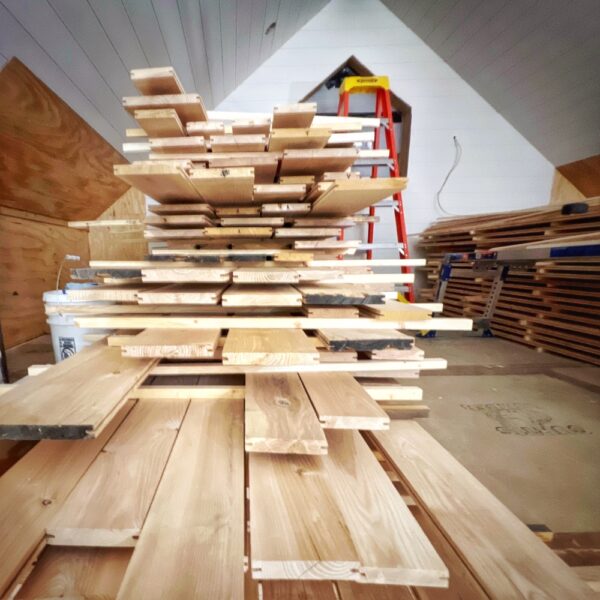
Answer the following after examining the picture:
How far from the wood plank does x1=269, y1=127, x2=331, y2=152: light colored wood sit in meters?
1.27

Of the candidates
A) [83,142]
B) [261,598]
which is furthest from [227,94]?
[261,598]

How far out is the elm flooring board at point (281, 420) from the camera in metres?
0.75

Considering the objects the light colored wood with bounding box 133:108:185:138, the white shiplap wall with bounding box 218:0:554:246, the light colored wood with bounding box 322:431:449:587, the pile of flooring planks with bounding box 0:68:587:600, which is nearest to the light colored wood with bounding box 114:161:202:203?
the pile of flooring planks with bounding box 0:68:587:600

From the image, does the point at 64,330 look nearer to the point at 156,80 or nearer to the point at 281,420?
the point at 156,80

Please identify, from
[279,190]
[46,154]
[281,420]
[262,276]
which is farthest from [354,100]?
[281,420]

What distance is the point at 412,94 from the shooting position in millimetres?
4457

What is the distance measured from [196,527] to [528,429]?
204cm

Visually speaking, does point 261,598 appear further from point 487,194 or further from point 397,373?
point 487,194

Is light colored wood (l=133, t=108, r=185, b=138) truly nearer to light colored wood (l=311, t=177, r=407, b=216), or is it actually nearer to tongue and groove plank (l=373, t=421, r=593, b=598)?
light colored wood (l=311, t=177, r=407, b=216)

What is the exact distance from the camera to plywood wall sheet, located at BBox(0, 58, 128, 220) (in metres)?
1.65

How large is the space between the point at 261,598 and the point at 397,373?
39.8 inches

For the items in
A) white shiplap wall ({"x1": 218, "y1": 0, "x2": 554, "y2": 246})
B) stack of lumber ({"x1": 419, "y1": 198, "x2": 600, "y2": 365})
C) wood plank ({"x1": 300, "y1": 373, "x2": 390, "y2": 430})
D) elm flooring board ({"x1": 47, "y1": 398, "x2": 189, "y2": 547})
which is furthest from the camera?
white shiplap wall ({"x1": 218, "y1": 0, "x2": 554, "y2": 246})

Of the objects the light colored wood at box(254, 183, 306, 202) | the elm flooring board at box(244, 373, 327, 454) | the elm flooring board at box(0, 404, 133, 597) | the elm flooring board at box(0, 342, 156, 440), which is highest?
the light colored wood at box(254, 183, 306, 202)

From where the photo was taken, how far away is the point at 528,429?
68.8 inches
